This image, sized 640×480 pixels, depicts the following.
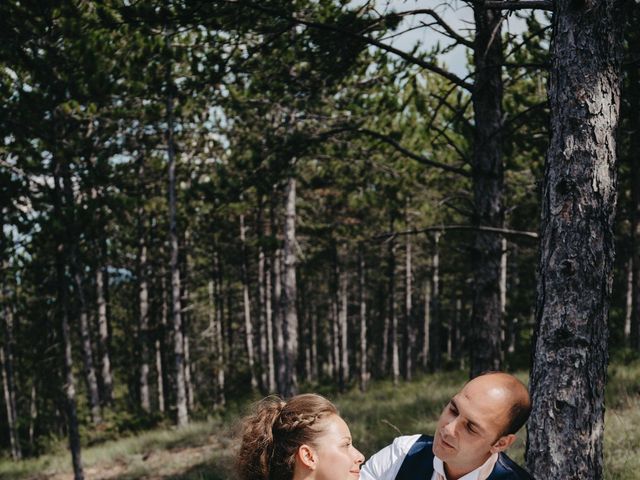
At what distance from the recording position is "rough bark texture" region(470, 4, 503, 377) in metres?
6.05

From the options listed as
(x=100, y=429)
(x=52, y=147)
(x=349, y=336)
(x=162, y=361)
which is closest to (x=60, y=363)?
(x=162, y=361)

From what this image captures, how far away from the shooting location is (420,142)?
16328 millimetres

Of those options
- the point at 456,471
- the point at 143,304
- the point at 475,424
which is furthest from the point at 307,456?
the point at 143,304

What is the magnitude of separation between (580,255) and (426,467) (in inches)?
57.2

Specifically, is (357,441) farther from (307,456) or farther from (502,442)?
(502,442)

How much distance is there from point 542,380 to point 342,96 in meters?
12.2

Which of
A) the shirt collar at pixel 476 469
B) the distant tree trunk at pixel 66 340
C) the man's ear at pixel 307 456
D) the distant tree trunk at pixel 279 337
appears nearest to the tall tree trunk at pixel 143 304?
the distant tree trunk at pixel 279 337

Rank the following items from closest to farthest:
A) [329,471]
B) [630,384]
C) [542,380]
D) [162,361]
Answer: [329,471] < [542,380] < [630,384] < [162,361]

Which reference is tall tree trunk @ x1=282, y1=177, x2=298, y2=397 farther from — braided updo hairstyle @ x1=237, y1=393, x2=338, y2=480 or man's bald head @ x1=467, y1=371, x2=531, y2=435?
man's bald head @ x1=467, y1=371, x2=531, y2=435

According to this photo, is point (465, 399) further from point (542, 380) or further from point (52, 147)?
point (52, 147)

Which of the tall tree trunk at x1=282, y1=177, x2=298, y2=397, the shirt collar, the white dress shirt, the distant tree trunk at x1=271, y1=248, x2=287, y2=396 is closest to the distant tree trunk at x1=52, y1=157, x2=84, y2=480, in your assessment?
the tall tree trunk at x1=282, y1=177, x2=298, y2=397

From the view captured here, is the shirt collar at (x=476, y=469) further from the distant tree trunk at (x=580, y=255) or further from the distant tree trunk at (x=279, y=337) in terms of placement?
the distant tree trunk at (x=279, y=337)

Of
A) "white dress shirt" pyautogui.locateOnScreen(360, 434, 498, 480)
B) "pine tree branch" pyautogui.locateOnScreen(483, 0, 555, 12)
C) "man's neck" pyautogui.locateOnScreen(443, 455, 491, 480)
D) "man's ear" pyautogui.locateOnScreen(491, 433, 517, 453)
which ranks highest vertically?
"pine tree branch" pyautogui.locateOnScreen(483, 0, 555, 12)

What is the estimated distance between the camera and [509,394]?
213 centimetres
